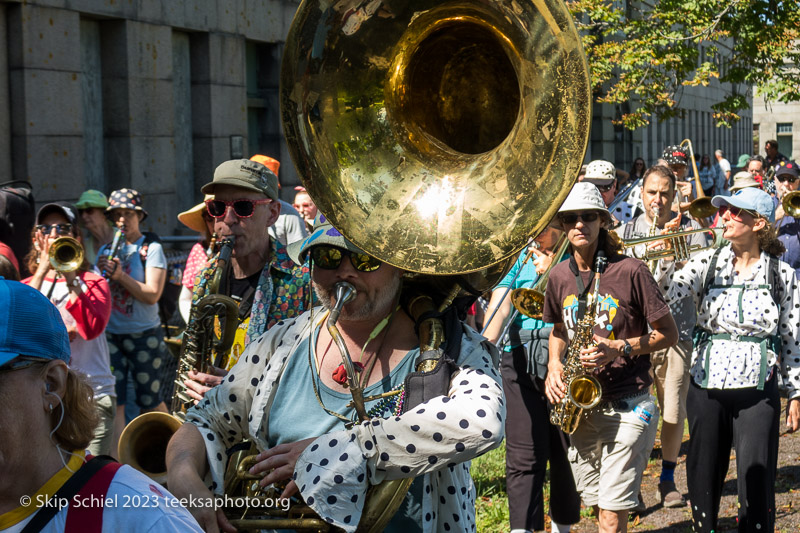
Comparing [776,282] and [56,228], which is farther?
[56,228]

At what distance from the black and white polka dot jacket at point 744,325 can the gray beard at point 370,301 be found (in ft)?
8.87

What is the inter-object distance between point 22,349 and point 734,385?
392cm

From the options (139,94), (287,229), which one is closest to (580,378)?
(287,229)

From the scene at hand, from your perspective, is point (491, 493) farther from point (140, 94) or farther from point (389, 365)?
point (140, 94)

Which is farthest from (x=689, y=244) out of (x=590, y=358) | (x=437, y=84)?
(x=437, y=84)

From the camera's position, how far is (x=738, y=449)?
5.15 meters

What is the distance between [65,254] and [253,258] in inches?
63.0


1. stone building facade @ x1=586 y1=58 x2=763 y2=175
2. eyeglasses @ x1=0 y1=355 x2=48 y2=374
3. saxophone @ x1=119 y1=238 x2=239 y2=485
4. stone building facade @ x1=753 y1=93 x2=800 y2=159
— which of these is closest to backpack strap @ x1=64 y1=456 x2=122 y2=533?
eyeglasses @ x1=0 y1=355 x2=48 y2=374

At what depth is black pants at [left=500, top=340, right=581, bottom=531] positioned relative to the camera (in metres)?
5.37

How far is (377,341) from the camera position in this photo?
9.95 ft

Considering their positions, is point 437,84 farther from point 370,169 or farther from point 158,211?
point 158,211

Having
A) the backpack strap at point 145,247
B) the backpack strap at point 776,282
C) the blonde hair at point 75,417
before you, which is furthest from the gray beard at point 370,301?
the backpack strap at point 145,247

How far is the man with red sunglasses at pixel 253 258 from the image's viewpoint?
4281mm

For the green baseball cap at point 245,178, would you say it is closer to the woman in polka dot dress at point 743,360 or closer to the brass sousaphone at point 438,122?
the brass sousaphone at point 438,122
